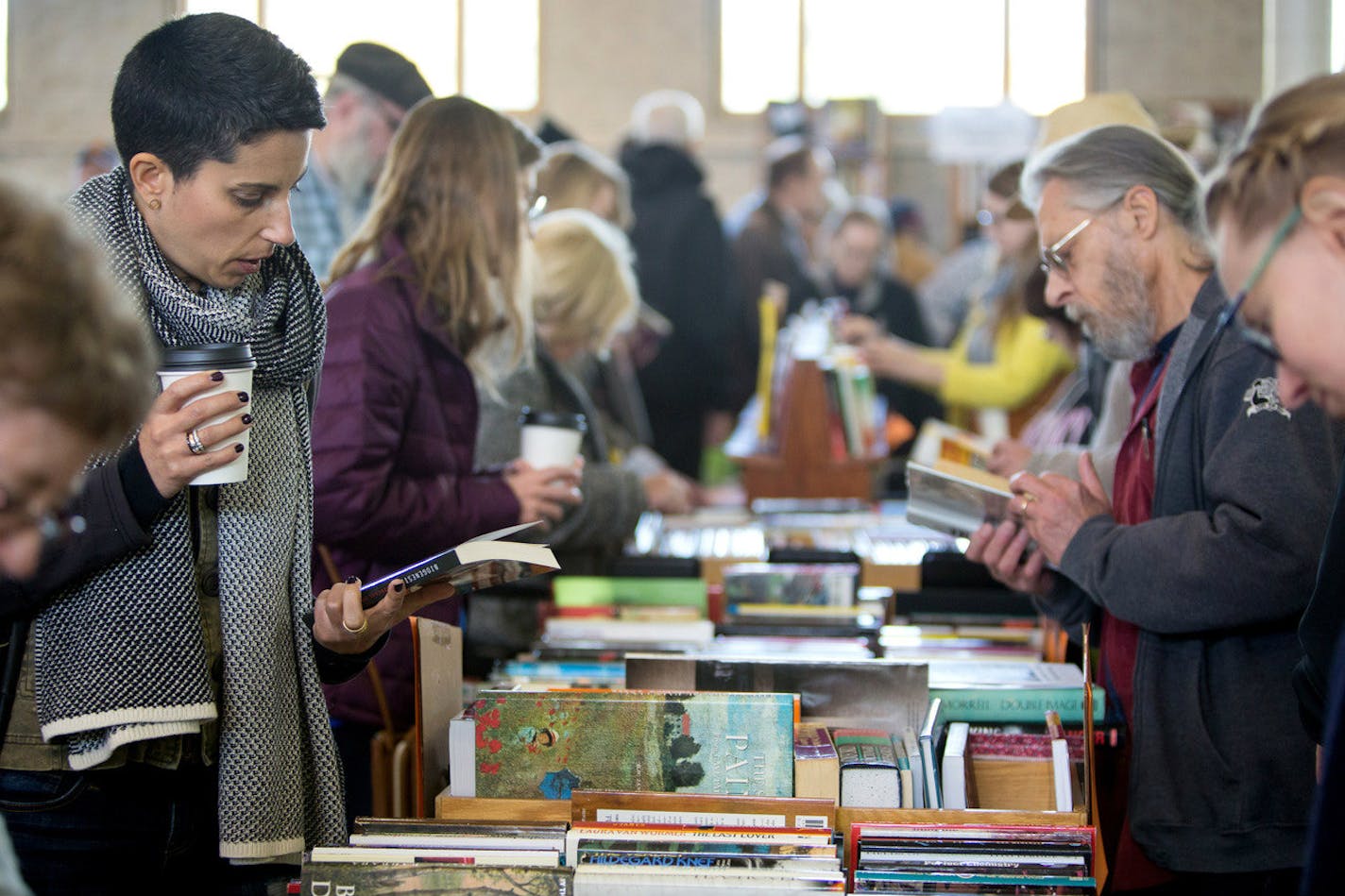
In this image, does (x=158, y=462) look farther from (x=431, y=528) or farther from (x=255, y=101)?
(x=431, y=528)

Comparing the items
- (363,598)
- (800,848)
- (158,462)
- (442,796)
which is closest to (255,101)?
(158,462)

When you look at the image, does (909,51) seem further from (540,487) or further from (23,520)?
(23,520)

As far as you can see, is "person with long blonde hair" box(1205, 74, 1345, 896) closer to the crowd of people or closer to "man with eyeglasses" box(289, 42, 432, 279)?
the crowd of people

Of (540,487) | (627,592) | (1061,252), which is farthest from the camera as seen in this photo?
(627,592)

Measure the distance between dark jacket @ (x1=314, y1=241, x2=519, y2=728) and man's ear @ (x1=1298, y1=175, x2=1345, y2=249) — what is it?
1.53 meters

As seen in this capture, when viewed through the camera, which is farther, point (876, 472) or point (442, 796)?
point (876, 472)

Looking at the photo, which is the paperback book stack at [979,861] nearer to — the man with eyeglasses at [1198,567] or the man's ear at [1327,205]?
the man with eyeglasses at [1198,567]

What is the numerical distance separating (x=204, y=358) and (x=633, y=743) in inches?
25.7

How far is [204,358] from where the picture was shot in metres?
1.52

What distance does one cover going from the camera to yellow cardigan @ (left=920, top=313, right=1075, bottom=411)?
14.0ft

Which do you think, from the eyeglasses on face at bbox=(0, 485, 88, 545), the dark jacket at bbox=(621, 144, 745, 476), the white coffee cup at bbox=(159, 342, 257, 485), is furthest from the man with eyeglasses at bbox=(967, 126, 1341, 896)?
the dark jacket at bbox=(621, 144, 745, 476)

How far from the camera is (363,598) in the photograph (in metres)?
1.66

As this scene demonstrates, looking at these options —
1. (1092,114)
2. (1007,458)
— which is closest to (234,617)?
(1007,458)

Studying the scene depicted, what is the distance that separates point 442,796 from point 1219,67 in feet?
40.9
